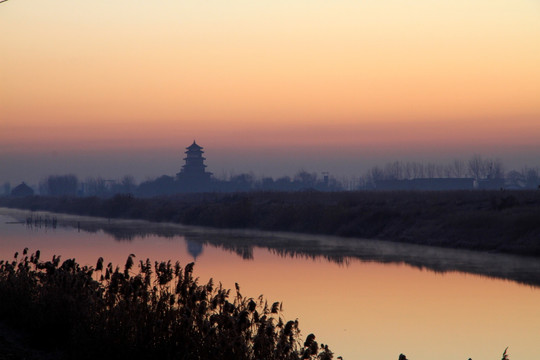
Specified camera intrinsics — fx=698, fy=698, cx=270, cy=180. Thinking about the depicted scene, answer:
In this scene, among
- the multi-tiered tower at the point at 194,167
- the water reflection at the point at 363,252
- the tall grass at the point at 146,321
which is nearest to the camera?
the tall grass at the point at 146,321

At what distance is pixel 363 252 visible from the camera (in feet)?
86.4

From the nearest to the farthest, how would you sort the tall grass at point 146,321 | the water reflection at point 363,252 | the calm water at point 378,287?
the tall grass at point 146,321
the calm water at point 378,287
the water reflection at point 363,252

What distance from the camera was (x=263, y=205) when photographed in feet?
160

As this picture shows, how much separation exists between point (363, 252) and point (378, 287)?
847cm

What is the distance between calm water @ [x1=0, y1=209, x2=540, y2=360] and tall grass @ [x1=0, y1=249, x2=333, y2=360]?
409 centimetres

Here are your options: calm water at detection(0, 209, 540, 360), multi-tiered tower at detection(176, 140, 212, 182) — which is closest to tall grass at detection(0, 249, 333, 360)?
calm water at detection(0, 209, 540, 360)

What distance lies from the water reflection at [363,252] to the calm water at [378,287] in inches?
1.5

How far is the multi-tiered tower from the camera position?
113 metres

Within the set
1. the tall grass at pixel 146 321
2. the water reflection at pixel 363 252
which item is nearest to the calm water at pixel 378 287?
the water reflection at pixel 363 252

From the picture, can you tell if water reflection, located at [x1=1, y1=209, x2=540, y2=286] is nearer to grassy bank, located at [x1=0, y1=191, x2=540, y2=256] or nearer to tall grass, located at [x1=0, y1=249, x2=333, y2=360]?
grassy bank, located at [x1=0, y1=191, x2=540, y2=256]

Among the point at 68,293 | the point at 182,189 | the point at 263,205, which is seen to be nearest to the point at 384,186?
the point at 182,189

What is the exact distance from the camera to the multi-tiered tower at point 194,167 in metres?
113

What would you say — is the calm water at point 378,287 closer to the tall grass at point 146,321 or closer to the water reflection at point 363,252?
the water reflection at point 363,252

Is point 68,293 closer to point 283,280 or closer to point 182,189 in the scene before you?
point 283,280
